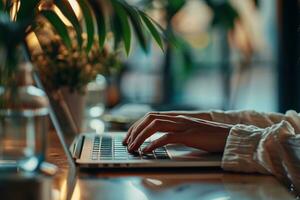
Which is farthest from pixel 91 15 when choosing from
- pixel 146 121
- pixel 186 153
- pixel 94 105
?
pixel 94 105

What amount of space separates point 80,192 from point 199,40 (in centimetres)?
437

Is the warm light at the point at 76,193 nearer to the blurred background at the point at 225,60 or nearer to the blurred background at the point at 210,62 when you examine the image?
the blurred background at the point at 225,60

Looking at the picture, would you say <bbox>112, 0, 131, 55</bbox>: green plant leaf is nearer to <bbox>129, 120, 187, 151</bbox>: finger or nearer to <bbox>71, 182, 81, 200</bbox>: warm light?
<bbox>129, 120, 187, 151</bbox>: finger

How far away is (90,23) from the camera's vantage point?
1.46 metres

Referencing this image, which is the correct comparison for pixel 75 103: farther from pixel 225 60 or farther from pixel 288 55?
pixel 225 60

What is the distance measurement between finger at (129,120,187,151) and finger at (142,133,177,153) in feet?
0.08

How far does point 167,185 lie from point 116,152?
249 millimetres

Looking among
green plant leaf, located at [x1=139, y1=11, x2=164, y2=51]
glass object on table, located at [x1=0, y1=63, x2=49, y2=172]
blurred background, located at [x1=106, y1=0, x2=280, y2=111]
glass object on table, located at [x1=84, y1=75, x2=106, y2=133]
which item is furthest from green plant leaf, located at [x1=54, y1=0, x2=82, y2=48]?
blurred background, located at [x1=106, y1=0, x2=280, y2=111]

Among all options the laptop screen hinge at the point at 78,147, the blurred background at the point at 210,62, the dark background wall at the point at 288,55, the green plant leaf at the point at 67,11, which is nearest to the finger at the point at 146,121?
the laptop screen hinge at the point at 78,147

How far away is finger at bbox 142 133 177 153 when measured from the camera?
1352mm

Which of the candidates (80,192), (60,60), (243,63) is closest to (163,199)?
(80,192)

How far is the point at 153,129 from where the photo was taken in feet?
4.54

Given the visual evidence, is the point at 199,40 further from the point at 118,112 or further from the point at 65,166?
the point at 65,166

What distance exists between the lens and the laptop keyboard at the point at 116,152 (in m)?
1.34
